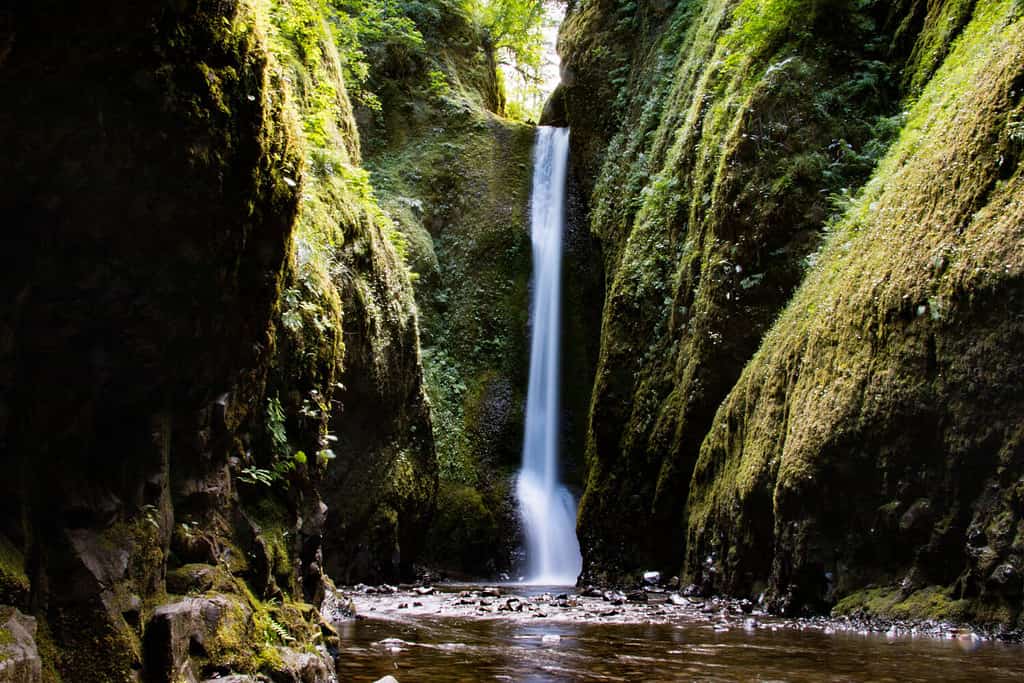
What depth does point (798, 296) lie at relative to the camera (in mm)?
11125

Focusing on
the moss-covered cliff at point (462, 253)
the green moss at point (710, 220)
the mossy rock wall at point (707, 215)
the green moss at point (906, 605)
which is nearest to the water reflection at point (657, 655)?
the green moss at point (906, 605)

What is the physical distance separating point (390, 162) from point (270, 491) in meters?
19.6

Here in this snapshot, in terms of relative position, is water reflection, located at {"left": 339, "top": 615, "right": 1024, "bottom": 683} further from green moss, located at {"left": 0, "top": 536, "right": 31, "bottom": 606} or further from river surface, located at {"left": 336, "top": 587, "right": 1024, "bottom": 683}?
green moss, located at {"left": 0, "top": 536, "right": 31, "bottom": 606}

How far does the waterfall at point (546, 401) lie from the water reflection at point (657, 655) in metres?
9.85

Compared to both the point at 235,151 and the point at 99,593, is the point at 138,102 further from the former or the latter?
the point at 99,593

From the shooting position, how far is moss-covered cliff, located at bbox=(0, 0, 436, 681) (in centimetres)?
313

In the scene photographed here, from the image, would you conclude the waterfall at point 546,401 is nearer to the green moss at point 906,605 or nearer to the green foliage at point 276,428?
the green moss at point 906,605

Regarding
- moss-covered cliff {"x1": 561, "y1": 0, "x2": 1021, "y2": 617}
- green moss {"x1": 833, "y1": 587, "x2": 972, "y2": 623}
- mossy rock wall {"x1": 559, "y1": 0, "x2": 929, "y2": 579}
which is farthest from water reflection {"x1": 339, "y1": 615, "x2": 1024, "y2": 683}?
mossy rock wall {"x1": 559, "y1": 0, "x2": 929, "y2": 579}

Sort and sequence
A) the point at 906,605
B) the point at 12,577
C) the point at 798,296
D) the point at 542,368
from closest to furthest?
the point at 12,577 → the point at 906,605 → the point at 798,296 → the point at 542,368

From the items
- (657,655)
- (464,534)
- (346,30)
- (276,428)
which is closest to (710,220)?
(657,655)

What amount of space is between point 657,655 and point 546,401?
47.6 feet

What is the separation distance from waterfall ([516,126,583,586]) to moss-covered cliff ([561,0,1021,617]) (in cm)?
308

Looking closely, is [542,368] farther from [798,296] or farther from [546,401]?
[798,296]

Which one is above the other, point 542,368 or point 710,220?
point 710,220
